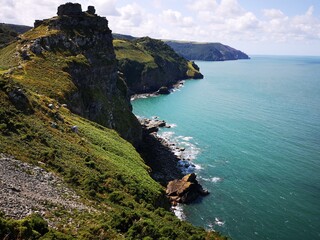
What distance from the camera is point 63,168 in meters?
39.5

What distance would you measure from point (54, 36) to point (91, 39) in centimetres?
1517

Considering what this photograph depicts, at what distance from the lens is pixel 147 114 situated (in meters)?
163

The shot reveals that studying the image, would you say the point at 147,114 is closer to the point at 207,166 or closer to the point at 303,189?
the point at 207,166

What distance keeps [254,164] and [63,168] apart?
71943mm

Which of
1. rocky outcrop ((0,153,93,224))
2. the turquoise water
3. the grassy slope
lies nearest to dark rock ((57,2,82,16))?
the grassy slope

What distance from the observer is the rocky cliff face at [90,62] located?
91.6m

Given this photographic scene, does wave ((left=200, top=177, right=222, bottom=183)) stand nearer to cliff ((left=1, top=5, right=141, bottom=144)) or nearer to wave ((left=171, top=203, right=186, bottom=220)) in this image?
wave ((left=171, top=203, right=186, bottom=220))

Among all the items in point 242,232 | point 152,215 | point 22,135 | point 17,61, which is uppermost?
point 17,61

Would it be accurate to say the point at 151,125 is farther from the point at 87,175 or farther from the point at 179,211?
the point at 87,175

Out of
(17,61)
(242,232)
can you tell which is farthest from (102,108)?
(242,232)

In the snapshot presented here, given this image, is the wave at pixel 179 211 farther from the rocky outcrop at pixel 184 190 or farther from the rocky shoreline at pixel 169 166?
the rocky outcrop at pixel 184 190

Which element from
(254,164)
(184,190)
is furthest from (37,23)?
(254,164)

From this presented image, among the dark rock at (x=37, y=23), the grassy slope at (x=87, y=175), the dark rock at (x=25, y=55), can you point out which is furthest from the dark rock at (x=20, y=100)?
the dark rock at (x=37, y=23)

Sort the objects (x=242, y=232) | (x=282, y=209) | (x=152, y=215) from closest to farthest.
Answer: (x=152, y=215) < (x=242, y=232) < (x=282, y=209)
